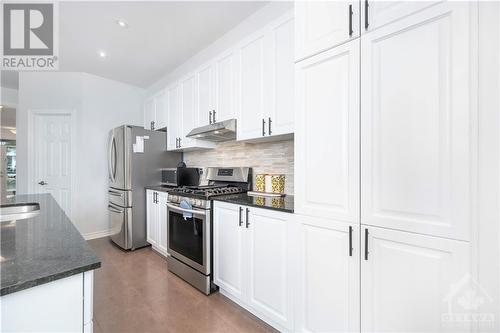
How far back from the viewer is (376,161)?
1177mm

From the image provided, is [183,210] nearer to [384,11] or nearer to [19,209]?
[19,209]

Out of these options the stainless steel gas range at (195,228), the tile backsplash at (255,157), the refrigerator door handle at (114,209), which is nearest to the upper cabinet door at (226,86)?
the tile backsplash at (255,157)

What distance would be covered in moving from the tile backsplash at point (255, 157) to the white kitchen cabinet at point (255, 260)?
64 centimetres

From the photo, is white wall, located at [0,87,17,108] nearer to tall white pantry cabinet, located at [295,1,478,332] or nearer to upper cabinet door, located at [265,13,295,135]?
upper cabinet door, located at [265,13,295,135]

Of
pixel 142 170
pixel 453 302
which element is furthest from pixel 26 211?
pixel 453 302

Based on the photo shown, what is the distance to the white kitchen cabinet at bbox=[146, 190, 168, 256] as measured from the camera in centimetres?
313

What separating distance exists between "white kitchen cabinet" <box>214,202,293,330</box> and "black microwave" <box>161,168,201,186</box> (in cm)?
132

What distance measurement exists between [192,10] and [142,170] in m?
2.27

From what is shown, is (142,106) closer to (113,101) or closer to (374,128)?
(113,101)

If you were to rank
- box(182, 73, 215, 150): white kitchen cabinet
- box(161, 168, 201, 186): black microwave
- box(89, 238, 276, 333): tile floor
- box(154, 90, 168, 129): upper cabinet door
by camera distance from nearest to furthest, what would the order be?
box(89, 238, 276, 333): tile floor < box(182, 73, 215, 150): white kitchen cabinet < box(161, 168, 201, 186): black microwave < box(154, 90, 168, 129): upper cabinet door

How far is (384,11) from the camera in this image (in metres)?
1.16

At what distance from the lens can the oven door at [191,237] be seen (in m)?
2.23

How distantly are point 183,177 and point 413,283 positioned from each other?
9.55 ft

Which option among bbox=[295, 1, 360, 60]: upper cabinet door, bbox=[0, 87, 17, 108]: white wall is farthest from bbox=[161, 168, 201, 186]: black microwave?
bbox=[0, 87, 17, 108]: white wall
